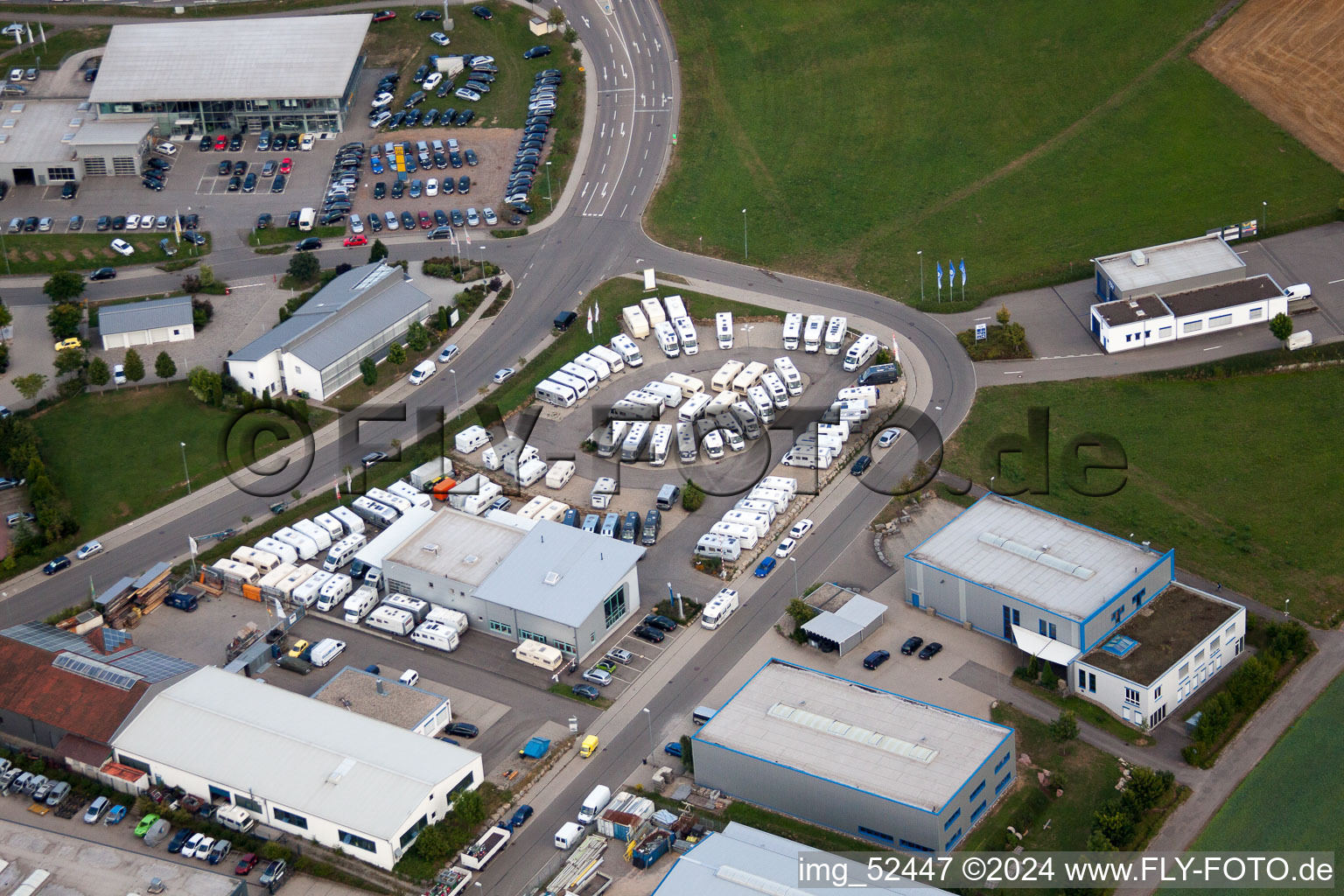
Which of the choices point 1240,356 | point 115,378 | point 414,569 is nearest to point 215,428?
point 115,378

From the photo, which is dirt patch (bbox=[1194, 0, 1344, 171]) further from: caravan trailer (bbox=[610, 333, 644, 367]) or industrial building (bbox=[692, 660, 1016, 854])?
industrial building (bbox=[692, 660, 1016, 854])

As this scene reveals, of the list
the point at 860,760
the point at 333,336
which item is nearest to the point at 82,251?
the point at 333,336

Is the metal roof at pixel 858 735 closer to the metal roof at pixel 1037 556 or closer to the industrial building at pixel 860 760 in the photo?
the industrial building at pixel 860 760

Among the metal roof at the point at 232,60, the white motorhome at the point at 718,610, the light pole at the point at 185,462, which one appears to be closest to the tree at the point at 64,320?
the light pole at the point at 185,462

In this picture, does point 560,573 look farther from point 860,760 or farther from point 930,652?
point 860,760

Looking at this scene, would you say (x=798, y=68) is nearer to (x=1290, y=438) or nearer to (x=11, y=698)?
(x=1290, y=438)

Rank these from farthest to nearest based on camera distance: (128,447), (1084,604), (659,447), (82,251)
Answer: (82,251)
(128,447)
(659,447)
(1084,604)

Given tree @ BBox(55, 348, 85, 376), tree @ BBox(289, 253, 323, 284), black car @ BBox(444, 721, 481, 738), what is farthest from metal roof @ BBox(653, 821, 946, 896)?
tree @ BBox(289, 253, 323, 284)
